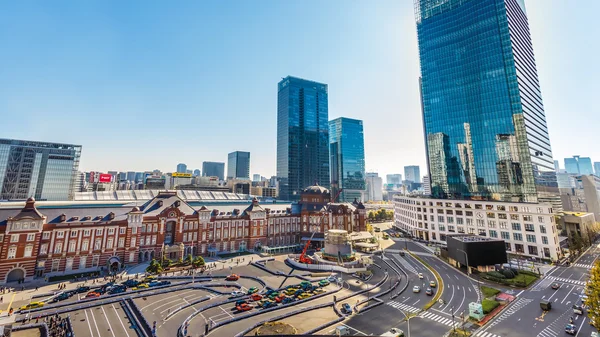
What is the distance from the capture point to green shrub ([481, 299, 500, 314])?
4659 cm

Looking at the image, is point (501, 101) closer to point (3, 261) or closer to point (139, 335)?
point (139, 335)

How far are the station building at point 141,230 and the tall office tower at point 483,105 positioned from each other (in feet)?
166

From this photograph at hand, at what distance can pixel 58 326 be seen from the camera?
41.0 m

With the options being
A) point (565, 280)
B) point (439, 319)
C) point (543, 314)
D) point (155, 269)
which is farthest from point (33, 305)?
point (565, 280)

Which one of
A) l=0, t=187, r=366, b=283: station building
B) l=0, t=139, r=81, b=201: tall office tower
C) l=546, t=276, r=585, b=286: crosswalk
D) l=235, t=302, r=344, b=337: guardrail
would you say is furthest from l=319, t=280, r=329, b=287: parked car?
l=0, t=139, r=81, b=201: tall office tower

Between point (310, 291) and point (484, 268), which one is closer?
point (310, 291)

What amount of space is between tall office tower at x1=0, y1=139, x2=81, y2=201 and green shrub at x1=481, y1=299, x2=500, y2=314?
214974mm

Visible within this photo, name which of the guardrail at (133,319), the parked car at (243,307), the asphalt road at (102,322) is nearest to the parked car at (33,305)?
the asphalt road at (102,322)

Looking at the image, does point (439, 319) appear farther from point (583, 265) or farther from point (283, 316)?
point (583, 265)

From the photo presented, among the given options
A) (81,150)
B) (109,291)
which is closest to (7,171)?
(81,150)

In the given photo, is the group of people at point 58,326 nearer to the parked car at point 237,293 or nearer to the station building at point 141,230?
the parked car at point 237,293

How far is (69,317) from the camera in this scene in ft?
144

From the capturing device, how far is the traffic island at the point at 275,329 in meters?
38.9

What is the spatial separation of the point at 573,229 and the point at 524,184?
4121cm
